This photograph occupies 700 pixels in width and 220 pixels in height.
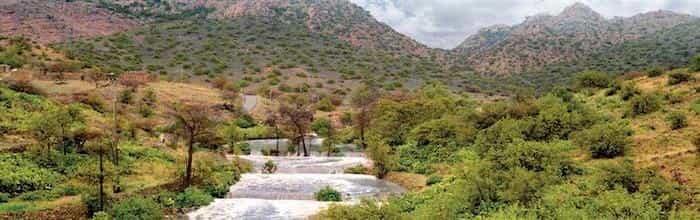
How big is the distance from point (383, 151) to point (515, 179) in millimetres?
16672

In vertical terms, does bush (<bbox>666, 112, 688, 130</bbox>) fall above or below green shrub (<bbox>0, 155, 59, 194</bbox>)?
above

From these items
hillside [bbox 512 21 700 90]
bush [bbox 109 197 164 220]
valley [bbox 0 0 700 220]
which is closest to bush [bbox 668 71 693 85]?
valley [bbox 0 0 700 220]

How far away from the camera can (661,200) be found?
71.0ft

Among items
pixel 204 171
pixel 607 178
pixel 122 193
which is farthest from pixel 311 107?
pixel 607 178

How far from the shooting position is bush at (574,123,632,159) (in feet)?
100

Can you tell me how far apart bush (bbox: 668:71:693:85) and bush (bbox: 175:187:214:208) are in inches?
1325

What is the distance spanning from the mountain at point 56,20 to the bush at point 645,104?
119084 mm

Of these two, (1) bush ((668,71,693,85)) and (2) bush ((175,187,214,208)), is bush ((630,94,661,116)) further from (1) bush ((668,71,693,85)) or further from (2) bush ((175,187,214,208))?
(2) bush ((175,187,214,208))

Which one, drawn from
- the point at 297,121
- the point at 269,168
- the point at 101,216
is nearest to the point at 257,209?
the point at 101,216

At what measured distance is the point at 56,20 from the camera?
455 feet

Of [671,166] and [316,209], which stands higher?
[671,166]

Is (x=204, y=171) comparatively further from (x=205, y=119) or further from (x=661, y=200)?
(x=661, y=200)

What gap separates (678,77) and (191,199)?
3494 cm

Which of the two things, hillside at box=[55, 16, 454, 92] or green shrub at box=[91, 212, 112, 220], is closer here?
green shrub at box=[91, 212, 112, 220]
